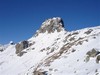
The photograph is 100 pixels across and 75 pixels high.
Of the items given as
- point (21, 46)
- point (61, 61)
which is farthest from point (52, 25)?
point (61, 61)

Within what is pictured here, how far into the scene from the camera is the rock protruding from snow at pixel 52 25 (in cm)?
16098

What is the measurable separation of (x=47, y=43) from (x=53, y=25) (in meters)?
23.8

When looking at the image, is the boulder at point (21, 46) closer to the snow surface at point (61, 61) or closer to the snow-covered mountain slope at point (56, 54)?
the snow-covered mountain slope at point (56, 54)

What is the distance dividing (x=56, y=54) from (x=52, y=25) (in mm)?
71553

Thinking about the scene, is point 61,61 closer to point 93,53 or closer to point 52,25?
point 93,53

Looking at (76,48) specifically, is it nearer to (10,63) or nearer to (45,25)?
(10,63)

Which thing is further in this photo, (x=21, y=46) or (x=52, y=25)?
(x=52, y=25)

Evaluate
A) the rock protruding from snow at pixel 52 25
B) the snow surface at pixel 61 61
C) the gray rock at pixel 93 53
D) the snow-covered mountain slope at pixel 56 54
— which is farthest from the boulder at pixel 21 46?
the gray rock at pixel 93 53

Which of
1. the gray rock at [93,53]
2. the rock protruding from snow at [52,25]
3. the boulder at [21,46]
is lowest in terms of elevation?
the gray rock at [93,53]

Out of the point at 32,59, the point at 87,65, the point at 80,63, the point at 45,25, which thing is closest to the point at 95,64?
the point at 87,65

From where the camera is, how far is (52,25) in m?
165

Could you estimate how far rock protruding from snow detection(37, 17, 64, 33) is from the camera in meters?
161

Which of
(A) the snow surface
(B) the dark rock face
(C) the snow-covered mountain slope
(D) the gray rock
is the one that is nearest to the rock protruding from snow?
(C) the snow-covered mountain slope

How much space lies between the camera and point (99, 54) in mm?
65438
